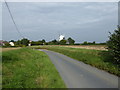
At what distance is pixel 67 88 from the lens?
6238 millimetres

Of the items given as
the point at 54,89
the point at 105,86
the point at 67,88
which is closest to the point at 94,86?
the point at 105,86

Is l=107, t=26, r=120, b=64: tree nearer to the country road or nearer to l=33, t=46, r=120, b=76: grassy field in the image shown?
l=33, t=46, r=120, b=76: grassy field

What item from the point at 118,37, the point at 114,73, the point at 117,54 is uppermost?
the point at 118,37

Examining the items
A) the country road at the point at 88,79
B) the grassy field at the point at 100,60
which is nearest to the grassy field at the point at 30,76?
the country road at the point at 88,79

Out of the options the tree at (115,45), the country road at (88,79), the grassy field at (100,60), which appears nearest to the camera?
the country road at (88,79)

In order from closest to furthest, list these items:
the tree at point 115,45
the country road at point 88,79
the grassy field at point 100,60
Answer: the country road at point 88,79
the grassy field at point 100,60
the tree at point 115,45

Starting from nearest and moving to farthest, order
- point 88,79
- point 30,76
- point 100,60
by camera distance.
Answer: point 88,79 < point 30,76 < point 100,60

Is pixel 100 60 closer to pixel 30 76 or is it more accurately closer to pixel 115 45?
pixel 115 45

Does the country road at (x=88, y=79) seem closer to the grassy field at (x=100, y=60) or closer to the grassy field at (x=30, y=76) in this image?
the grassy field at (x=30, y=76)

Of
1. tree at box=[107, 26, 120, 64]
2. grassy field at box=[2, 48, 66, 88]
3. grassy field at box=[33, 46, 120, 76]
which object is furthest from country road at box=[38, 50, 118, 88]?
tree at box=[107, 26, 120, 64]

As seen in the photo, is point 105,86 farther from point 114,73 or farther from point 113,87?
point 114,73

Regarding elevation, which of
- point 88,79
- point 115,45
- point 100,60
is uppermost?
point 115,45

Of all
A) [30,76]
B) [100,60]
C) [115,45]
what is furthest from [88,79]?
[100,60]

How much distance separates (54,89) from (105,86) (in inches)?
107
